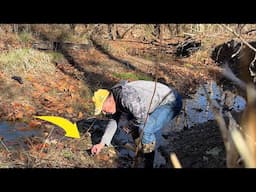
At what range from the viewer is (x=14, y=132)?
6215mm

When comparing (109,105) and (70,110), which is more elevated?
(109,105)

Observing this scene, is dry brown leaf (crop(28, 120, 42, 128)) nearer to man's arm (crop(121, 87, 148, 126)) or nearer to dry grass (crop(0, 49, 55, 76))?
dry grass (crop(0, 49, 55, 76))

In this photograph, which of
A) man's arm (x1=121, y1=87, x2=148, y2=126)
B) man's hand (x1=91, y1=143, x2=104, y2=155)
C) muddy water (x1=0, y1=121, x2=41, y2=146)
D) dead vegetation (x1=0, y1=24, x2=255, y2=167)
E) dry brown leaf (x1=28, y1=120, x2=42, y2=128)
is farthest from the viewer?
dry brown leaf (x1=28, y1=120, x2=42, y2=128)

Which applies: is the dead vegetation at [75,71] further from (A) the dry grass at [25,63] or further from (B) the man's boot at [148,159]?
(B) the man's boot at [148,159]

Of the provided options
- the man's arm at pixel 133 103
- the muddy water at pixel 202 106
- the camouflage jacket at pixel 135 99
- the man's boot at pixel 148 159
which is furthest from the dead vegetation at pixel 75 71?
the man's arm at pixel 133 103

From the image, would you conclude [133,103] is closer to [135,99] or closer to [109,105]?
[135,99]

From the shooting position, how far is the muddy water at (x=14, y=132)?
589cm

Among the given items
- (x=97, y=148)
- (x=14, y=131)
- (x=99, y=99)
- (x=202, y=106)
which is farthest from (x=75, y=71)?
(x=99, y=99)

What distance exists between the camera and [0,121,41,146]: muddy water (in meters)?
5.89

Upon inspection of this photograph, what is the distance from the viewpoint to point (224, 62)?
12883 millimetres

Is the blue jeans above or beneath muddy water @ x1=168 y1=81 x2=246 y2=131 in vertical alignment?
above

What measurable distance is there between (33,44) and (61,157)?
6.40 meters

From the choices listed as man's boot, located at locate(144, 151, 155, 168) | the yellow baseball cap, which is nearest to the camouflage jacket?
the yellow baseball cap
